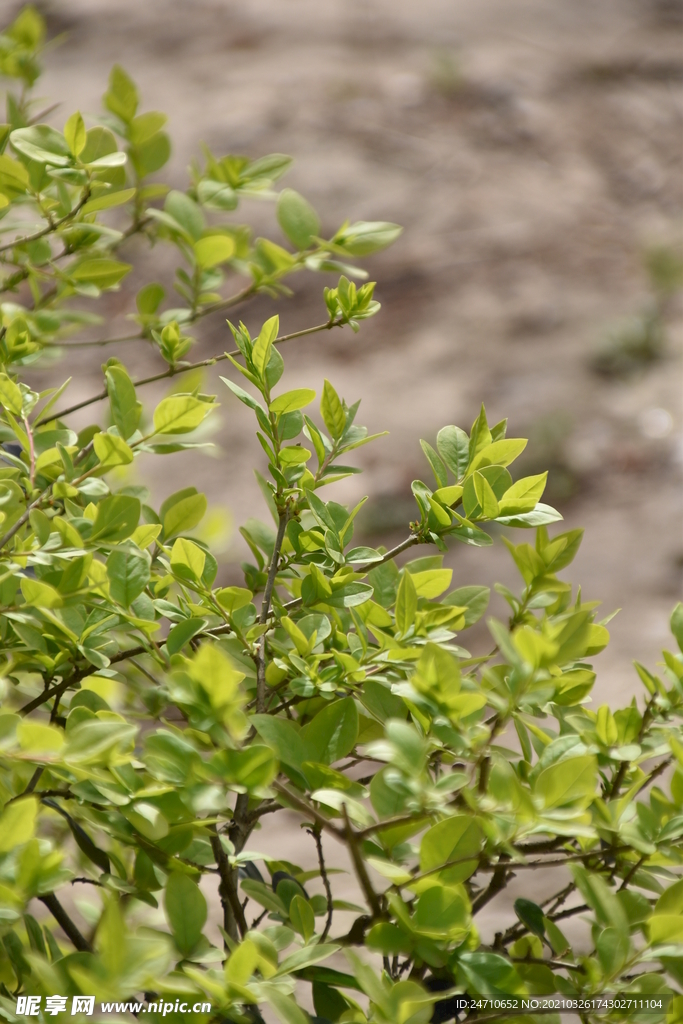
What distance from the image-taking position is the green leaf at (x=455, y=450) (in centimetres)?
63

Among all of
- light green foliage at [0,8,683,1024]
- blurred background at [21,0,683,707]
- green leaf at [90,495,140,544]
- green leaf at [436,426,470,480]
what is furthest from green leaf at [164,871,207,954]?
blurred background at [21,0,683,707]

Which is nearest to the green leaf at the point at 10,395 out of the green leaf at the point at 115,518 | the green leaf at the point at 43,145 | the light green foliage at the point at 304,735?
the light green foliage at the point at 304,735

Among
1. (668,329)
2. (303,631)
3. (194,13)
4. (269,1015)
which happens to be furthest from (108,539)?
(194,13)

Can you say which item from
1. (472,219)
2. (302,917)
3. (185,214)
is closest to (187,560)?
(302,917)

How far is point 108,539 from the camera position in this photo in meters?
0.58

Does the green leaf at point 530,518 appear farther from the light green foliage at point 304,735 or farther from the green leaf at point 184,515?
the green leaf at point 184,515

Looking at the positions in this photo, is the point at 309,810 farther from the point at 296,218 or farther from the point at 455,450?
the point at 296,218

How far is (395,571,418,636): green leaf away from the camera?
568mm

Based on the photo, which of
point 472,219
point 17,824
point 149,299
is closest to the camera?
point 17,824

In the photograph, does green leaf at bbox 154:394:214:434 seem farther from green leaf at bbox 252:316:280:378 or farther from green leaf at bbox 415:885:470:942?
green leaf at bbox 415:885:470:942

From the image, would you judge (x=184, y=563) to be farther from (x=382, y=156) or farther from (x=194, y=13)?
(x=194, y=13)

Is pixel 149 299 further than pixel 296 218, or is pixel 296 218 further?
pixel 149 299

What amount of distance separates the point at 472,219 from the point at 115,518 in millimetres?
4013

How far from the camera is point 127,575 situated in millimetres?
575
